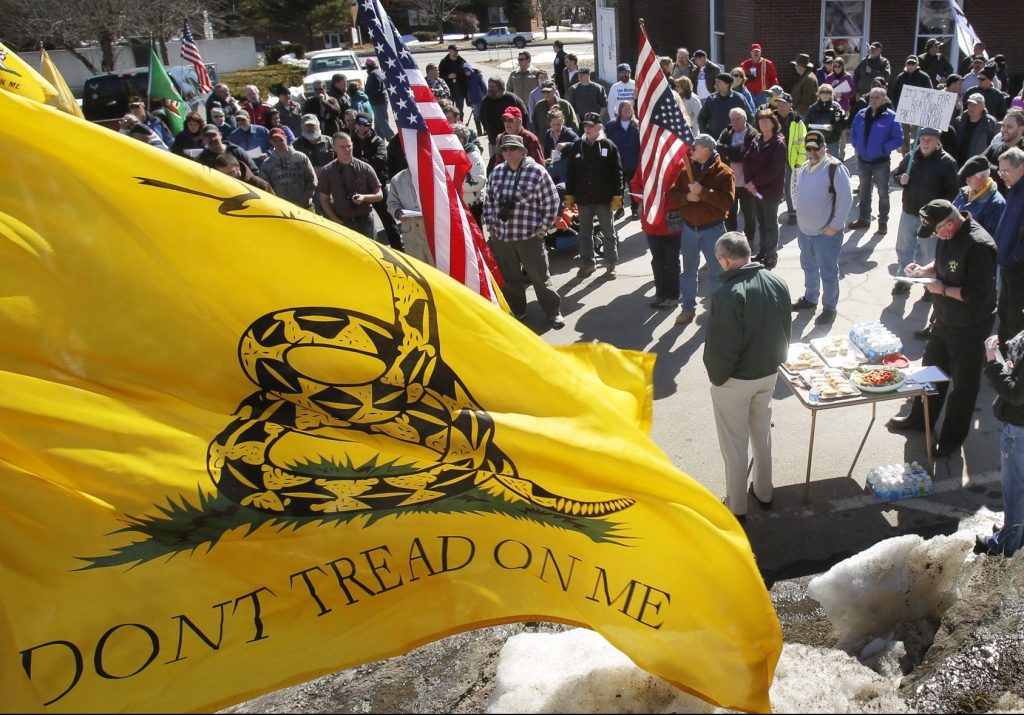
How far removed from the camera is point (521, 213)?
8.82m

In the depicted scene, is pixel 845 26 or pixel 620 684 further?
pixel 845 26

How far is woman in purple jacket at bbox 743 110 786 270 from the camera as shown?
984cm

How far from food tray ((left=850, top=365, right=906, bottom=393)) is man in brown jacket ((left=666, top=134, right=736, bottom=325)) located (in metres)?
2.90

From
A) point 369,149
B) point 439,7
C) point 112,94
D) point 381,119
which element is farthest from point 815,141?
point 439,7

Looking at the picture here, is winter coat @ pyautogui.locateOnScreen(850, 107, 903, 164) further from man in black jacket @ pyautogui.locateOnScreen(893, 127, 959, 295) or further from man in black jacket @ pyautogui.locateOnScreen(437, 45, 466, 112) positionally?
man in black jacket @ pyautogui.locateOnScreen(437, 45, 466, 112)

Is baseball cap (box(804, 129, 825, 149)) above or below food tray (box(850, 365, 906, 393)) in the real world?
above

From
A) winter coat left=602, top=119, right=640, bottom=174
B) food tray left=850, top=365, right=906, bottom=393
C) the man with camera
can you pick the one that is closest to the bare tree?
winter coat left=602, top=119, right=640, bottom=174

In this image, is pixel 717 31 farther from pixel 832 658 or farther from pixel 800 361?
pixel 832 658

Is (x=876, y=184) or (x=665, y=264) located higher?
(x=876, y=184)

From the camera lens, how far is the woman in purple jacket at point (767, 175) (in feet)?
32.3

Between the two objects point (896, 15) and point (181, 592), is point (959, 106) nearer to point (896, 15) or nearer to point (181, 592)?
point (896, 15)

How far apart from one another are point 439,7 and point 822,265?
49.1 metres

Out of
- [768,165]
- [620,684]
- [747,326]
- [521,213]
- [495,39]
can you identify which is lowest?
[620,684]

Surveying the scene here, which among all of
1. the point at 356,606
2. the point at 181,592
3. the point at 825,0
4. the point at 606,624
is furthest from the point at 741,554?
the point at 825,0
